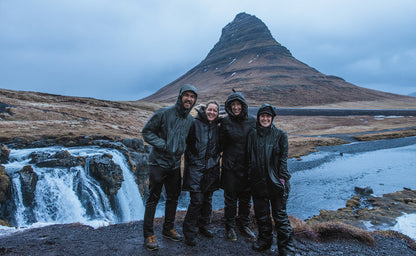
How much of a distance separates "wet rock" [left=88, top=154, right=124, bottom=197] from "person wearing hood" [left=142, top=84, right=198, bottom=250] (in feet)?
36.7

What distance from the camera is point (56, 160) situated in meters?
14.3

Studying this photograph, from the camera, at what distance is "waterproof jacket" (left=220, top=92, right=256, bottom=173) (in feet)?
17.8

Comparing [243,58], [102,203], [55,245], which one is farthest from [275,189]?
[243,58]

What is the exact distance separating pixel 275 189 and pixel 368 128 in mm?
62186

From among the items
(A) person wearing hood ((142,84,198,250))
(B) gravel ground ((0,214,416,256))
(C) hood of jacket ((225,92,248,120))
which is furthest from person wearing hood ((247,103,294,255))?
(A) person wearing hood ((142,84,198,250))

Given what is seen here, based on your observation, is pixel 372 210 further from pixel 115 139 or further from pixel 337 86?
pixel 337 86

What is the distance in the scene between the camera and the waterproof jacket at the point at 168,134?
16.3ft

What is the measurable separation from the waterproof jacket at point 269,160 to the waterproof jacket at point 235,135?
11.0 inches

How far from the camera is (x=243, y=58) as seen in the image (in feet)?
610

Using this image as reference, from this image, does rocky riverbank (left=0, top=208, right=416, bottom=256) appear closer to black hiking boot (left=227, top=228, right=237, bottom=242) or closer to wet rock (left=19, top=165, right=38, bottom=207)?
black hiking boot (left=227, top=228, right=237, bottom=242)

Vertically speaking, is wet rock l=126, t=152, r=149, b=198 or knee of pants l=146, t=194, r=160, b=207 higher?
knee of pants l=146, t=194, r=160, b=207

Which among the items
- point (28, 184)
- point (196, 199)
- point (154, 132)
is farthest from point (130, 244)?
point (28, 184)

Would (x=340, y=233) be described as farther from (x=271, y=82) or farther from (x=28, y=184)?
(x=271, y=82)

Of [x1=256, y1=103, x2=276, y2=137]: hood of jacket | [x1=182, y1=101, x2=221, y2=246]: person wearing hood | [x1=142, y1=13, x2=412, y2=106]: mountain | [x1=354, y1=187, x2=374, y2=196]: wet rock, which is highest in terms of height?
[x1=142, y1=13, x2=412, y2=106]: mountain
